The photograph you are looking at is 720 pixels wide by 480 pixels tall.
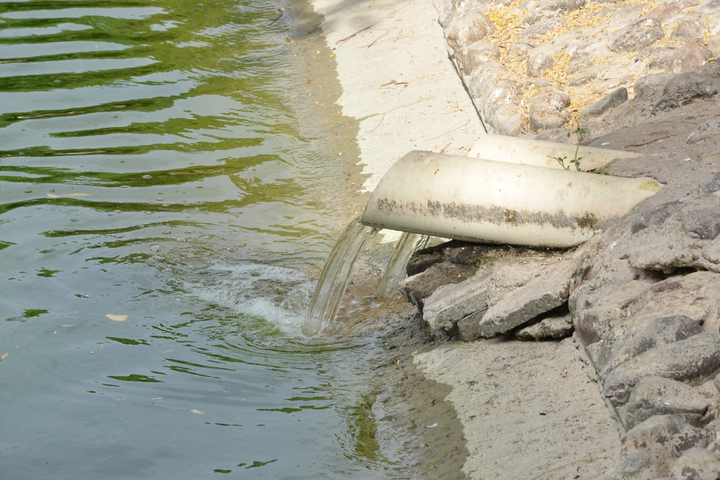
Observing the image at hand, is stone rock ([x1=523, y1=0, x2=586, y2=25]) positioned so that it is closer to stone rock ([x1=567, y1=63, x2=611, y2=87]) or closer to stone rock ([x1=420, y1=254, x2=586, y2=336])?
stone rock ([x1=567, y1=63, x2=611, y2=87])

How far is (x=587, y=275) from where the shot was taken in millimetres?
3299

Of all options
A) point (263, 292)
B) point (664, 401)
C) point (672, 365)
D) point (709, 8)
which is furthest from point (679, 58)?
point (664, 401)

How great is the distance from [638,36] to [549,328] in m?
4.32

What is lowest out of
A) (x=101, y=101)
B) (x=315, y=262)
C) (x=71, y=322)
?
(x=315, y=262)

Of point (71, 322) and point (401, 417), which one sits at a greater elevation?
point (71, 322)

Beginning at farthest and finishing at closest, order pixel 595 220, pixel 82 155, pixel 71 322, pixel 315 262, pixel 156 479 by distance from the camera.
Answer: pixel 82 155
pixel 315 262
pixel 71 322
pixel 595 220
pixel 156 479

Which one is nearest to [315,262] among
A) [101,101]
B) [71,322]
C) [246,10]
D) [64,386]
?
[71,322]

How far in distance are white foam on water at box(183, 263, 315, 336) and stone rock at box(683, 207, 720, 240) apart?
8.68 feet

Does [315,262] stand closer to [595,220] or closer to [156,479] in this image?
[595,220]

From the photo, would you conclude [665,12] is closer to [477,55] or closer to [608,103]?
[608,103]

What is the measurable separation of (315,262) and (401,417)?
8.14 feet

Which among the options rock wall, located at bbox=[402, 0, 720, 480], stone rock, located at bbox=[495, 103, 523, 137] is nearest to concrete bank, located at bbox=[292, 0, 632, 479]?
rock wall, located at bbox=[402, 0, 720, 480]

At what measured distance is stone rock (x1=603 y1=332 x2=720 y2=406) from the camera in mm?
2262

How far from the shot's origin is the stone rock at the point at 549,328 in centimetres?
324
